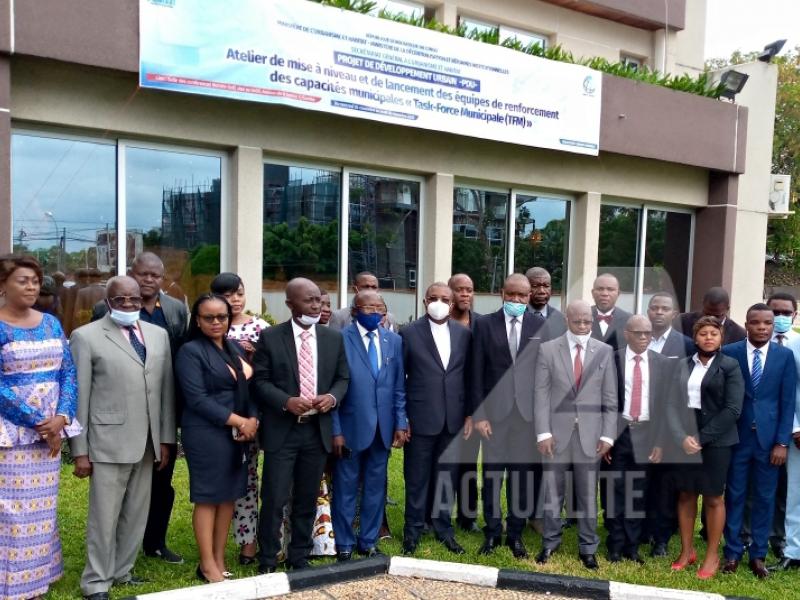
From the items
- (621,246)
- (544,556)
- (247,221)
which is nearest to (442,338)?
(544,556)

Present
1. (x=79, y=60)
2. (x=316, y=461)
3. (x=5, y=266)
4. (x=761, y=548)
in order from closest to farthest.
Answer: (x=5, y=266)
(x=316, y=461)
(x=761, y=548)
(x=79, y=60)

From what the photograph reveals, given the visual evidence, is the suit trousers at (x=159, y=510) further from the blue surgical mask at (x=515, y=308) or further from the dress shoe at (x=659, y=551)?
the dress shoe at (x=659, y=551)

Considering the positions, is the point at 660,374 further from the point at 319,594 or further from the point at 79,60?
the point at 79,60

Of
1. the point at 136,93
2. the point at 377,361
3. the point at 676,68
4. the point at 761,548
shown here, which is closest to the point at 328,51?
the point at 136,93

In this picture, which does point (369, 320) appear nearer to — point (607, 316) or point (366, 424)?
point (366, 424)

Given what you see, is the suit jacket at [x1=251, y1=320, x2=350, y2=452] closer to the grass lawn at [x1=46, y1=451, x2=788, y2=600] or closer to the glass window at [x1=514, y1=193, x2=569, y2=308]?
the grass lawn at [x1=46, y1=451, x2=788, y2=600]

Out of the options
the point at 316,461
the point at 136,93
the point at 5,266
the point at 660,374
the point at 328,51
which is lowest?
the point at 316,461

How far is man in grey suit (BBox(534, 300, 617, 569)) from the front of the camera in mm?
4660

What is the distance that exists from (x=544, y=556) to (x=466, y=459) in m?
0.91

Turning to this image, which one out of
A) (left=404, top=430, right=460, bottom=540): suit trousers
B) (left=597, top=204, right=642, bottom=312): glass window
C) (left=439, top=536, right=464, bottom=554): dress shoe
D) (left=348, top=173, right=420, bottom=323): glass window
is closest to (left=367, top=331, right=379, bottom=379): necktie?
(left=404, top=430, right=460, bottom=540): suit trousers

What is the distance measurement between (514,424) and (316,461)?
5.01ft

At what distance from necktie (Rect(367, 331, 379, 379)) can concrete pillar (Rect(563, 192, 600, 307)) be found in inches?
289

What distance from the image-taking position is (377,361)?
470 cm

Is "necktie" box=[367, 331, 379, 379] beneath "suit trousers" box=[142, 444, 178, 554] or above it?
above
